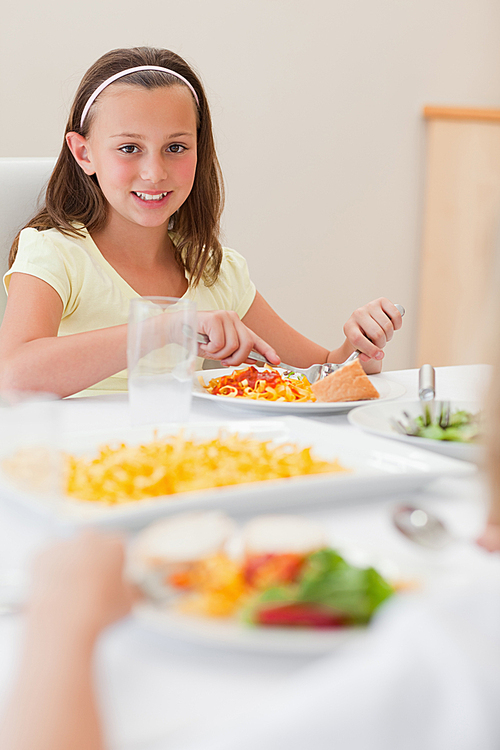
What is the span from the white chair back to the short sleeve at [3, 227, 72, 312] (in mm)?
96

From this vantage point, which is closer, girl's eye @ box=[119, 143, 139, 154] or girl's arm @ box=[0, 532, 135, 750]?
girl's arm @ box=[0, 532, 135, 750]

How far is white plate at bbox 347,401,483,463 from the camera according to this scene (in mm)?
796

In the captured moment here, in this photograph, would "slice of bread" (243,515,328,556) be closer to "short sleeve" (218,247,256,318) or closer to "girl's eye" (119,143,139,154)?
"girl's eye" (119,143,139,154)

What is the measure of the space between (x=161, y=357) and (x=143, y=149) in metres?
0.73

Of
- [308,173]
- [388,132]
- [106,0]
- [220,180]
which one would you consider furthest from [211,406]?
[388,132]

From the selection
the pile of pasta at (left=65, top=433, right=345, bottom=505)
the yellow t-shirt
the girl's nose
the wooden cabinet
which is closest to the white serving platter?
the pile of pasta at (left=65, top=433, right=345, bottom=505)

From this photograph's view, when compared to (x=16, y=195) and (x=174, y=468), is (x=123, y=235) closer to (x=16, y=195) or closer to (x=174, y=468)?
(x=16, y=195)

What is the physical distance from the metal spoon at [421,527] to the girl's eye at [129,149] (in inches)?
43.7

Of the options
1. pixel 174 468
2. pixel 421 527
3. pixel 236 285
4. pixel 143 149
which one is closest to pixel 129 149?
pixel 143 149

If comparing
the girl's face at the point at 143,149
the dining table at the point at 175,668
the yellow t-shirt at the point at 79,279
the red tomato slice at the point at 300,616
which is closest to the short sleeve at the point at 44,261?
the yellow t-shirt at the point at 79,279

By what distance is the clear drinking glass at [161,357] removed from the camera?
0.89 meters

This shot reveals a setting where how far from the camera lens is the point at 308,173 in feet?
10.2

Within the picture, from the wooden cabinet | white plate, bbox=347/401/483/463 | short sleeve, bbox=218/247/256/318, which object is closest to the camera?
white plate, bbox=347/401/483/463

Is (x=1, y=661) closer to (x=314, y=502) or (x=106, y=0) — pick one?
(x=314, y=502)
